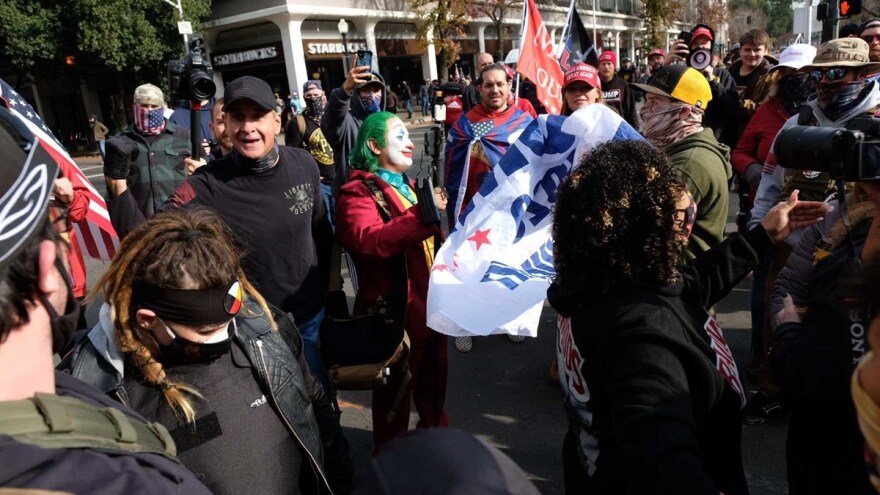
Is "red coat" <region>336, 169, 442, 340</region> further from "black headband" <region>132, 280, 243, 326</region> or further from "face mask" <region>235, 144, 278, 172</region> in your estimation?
"black headband" <region>132, 280, 243, 326</region>

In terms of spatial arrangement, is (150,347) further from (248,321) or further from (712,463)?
(712,463)

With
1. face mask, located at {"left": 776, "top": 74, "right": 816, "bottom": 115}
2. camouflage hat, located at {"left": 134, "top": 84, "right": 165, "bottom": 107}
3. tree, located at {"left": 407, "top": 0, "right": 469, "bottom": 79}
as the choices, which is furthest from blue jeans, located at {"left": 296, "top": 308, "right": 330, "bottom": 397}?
tree, located at {"left": 407, "top": 0, "right": 469, "bottom": 79}

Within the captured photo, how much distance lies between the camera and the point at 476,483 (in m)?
0.65

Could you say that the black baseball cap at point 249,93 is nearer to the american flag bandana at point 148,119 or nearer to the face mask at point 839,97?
the american flag bandana at point 148,119

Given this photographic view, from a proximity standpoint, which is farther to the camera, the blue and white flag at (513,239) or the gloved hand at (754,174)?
the gloved hand at (754,174)

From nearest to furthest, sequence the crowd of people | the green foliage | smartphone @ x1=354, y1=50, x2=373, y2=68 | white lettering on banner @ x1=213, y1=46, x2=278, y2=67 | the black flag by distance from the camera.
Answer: the crowd of people → smartphone @ x1=354, y1=50, x2=373, y2=68 → the black flag → the green foliage → white lettering on banner @ x1=213, y1=46, x2=278, y2=67

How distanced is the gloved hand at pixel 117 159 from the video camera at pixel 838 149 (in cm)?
373

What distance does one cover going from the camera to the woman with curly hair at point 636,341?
1.31 metres

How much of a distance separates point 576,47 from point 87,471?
6390 millimetres

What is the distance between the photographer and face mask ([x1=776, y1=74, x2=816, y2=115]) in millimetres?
3918

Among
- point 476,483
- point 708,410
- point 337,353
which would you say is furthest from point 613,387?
point 337,353

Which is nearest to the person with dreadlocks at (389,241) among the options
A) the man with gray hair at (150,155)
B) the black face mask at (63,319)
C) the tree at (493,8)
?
the black face mask at (63,319)

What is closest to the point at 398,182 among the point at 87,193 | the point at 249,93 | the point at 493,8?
the point at 249,93

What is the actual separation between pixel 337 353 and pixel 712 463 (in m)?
1.53
